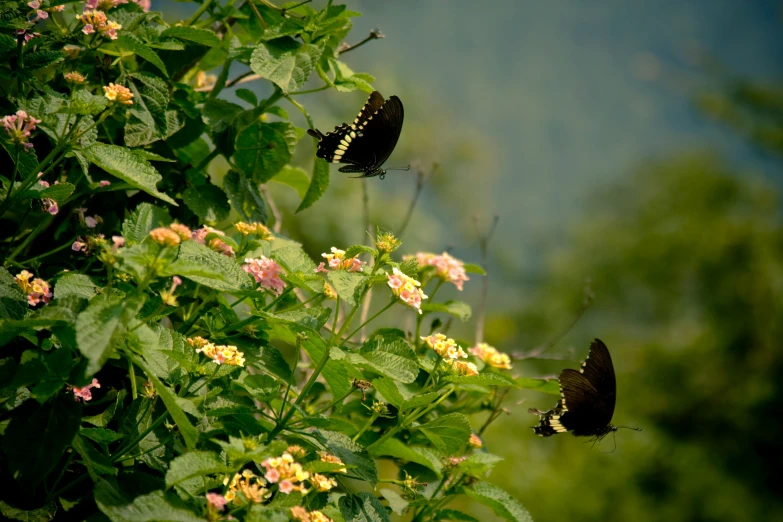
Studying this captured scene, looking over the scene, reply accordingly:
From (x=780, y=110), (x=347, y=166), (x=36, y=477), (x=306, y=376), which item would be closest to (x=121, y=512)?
(x=36, y=477)

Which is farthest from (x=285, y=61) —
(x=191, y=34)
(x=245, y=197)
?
(x=245, y=197)

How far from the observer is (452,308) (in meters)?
1.70

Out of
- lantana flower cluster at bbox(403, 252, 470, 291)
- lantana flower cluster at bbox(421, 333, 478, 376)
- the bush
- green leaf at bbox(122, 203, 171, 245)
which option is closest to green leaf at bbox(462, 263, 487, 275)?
lantana flower cluster at bbox(403, 252, 470, 291)

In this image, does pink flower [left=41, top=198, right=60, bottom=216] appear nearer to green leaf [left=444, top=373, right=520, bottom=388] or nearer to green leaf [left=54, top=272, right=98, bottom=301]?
green leaf [left=54, top=272, right=98, bottom=301]

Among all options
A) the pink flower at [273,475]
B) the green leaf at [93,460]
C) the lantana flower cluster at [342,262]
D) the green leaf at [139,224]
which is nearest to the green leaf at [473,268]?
the lantana flower cluster at [342,262]

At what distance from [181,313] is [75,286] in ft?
0.98

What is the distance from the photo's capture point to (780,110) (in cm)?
1514

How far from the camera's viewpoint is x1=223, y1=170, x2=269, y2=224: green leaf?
148cm

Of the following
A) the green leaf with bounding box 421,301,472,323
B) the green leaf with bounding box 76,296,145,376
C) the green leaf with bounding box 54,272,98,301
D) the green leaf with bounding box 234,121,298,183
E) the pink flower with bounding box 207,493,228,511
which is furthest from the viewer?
the green leaf with bounding box 421,301,472,323

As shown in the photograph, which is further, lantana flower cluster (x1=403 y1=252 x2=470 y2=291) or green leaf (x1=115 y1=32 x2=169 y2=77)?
lantana flower cluster (x1=403 y1=252 x2=470 y2=291)

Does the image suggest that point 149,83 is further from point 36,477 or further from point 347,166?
point 36,477

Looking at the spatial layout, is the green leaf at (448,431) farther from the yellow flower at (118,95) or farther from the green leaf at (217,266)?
the yellow flower at (118,95)

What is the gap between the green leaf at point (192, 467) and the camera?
35.1 inches

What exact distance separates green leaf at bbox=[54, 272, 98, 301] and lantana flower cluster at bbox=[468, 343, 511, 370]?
886mm
